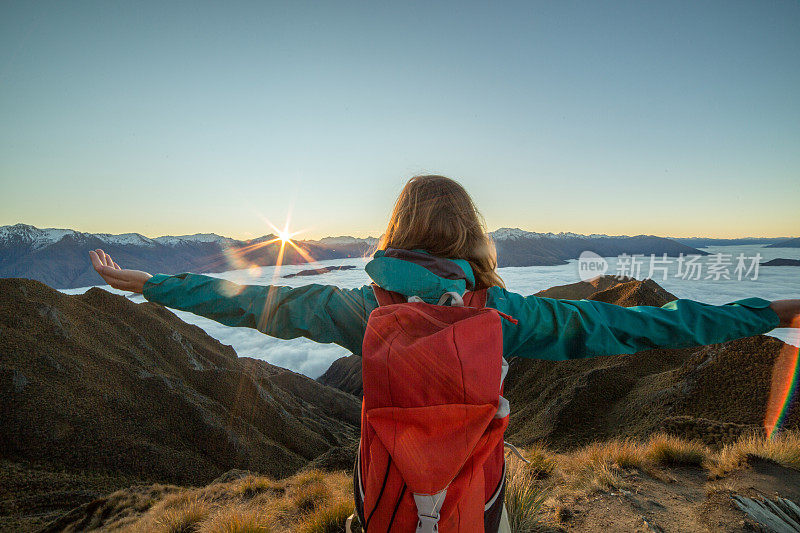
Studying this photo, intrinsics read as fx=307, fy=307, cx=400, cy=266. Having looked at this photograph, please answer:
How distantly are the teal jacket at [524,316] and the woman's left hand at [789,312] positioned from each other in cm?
3

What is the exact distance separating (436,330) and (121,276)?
1765mm

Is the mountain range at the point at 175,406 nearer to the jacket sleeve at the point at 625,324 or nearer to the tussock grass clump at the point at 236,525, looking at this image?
the tussock grass clump at the point at 236,525

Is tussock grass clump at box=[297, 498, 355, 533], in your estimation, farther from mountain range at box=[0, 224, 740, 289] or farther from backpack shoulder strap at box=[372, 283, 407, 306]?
mountain range at box=[0, 224, 740, 289]

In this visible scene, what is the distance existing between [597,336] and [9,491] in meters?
18.5

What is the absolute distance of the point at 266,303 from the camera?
1.60 m

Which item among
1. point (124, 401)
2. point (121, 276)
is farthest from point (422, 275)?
point (124, 401)

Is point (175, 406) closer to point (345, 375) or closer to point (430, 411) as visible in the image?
point (430, 411)

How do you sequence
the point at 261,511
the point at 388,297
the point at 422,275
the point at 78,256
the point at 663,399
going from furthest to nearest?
the point at 78,256, the point at 663,399, the point at 261,511, the point at 388,297, the point at 422,275

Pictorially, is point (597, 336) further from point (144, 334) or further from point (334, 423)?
point (334, 423)

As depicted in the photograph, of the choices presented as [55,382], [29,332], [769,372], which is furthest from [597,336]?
[29,332]

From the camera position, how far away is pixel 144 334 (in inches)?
873

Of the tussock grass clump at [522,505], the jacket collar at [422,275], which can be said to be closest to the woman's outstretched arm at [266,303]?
the jacket collar at [422,275]

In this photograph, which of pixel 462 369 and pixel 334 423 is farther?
pixel 334 423

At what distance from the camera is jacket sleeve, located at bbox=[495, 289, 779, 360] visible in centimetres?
155
